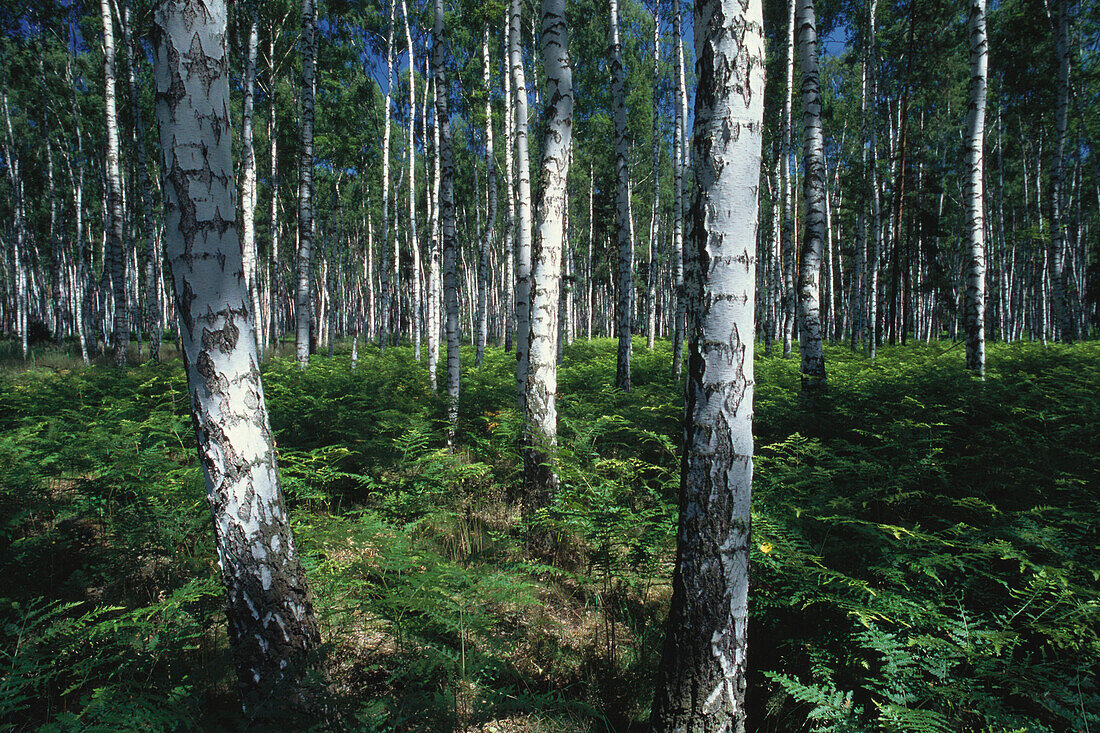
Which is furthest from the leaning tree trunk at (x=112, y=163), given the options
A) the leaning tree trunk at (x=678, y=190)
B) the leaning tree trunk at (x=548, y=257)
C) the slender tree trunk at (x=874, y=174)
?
the slender tree trunk at (x=874, y=174)

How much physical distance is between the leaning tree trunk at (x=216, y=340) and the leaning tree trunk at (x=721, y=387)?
181cm

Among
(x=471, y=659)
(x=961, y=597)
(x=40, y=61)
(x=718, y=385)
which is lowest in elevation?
(x=471, y=659)

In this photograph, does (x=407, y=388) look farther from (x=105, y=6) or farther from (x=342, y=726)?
(x=105, y=6)

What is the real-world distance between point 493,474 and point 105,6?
14.1 metres

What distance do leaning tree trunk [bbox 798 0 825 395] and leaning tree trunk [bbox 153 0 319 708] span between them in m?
6.73

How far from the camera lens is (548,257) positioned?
Result: 4664 millimetres

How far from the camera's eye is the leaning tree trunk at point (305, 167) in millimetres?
9375

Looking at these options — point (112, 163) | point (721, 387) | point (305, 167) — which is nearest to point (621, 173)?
point (305, 167)

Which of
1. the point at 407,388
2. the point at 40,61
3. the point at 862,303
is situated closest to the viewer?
the point at 407,388

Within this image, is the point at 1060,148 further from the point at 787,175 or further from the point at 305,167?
the point at 305,167

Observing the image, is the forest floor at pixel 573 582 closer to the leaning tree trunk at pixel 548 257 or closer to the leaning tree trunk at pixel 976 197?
the leaning tree trunk at pixel 548 257

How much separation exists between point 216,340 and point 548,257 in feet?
9.99

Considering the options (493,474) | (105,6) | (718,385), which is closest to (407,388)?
(493,474)

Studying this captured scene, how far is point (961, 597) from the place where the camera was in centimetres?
259
